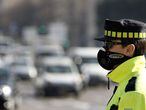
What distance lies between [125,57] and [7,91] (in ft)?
54.8

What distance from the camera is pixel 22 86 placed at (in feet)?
121

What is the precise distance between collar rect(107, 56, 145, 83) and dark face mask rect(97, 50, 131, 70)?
73mm

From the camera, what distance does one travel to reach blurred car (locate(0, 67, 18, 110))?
66.3 feet

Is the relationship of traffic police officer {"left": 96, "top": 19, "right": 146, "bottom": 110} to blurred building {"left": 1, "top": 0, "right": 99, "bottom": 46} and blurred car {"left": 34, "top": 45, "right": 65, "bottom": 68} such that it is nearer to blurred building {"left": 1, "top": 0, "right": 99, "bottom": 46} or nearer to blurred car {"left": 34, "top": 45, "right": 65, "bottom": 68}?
blurred car {"left": 34, "top": 45, "right": 65, "bottom": 68}

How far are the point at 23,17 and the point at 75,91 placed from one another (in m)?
58.0

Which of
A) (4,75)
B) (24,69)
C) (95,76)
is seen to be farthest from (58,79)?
(24,69)

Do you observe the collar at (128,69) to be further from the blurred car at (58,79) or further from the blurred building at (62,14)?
the blurred building at (62,14)

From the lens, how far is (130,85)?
404 cm

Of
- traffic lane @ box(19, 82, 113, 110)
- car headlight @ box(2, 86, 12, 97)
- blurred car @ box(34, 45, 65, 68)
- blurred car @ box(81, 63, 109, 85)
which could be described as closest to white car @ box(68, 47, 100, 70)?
blurred car @ box(81, 63, 109, 85)

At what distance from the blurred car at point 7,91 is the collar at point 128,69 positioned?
1584 centimetres

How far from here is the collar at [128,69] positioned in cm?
414

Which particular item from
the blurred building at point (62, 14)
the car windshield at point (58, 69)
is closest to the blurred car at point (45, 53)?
the car windshield at point (58, 69)

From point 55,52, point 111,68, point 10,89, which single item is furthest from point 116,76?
point 55,52

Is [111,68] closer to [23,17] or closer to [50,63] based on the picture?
[50,63]
